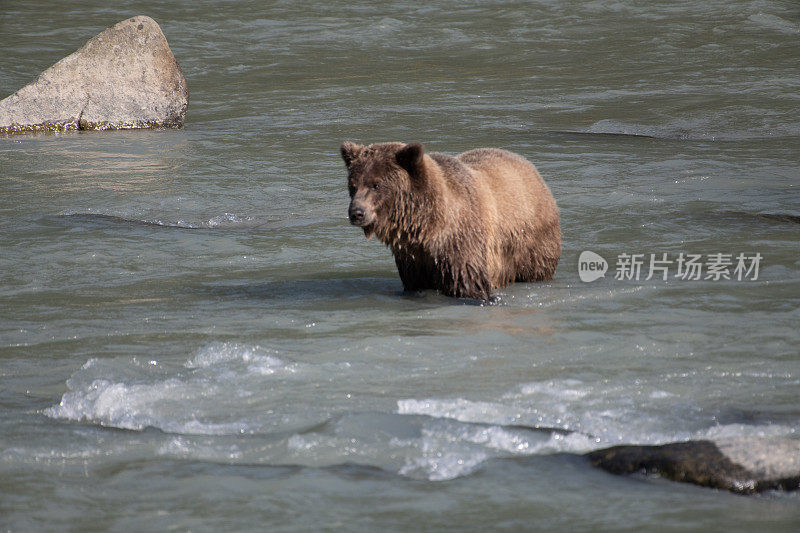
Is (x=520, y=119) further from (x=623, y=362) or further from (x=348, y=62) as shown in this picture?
(x=623, y=362)

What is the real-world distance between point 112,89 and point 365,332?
1186 cm

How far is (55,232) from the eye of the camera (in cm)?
1098

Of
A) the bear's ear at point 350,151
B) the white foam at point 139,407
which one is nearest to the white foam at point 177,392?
the white foam at point 139,407

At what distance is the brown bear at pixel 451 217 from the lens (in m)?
8.00

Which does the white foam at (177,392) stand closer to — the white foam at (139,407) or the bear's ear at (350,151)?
the white foam at (139,407)

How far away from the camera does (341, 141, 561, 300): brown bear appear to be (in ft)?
26.2

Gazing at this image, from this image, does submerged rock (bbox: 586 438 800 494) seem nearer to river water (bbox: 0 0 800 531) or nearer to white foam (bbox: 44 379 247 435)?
river water (bbox: 0 0 800 531)

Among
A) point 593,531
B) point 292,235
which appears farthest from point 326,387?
point 292,235

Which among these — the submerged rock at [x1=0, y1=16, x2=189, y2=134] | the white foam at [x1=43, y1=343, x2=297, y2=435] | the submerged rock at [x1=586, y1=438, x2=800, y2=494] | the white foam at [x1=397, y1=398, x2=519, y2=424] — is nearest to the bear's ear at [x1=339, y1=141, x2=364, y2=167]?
the white foam at [x1=43, y1=343, x2=297, y2=435]

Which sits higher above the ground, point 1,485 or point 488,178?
point 488,178

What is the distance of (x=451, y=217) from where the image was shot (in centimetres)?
820

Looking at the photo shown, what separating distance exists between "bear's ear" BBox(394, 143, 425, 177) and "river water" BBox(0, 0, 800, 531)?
1.03 m

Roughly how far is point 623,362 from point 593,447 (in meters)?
1.38

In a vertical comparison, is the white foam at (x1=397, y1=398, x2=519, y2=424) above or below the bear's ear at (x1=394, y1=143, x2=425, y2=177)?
below
